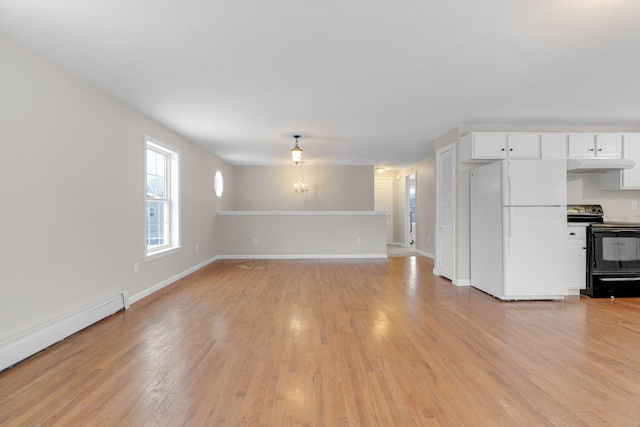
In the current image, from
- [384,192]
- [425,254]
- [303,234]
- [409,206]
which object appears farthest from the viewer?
[384,192]

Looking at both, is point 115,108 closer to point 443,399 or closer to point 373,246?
point 443,399

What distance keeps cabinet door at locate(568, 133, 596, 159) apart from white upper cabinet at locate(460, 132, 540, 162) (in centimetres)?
50

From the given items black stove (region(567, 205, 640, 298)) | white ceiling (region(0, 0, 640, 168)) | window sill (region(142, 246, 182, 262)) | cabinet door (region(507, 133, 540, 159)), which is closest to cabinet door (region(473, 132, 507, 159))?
cabinet door (region(507, 133, 540, 159))

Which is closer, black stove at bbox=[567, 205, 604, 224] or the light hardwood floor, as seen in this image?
the light hardwood floor

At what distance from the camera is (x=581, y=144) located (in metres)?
4.51

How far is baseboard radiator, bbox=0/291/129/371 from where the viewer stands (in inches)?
89.7

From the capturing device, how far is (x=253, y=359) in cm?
240

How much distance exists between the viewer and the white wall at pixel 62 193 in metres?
2.39

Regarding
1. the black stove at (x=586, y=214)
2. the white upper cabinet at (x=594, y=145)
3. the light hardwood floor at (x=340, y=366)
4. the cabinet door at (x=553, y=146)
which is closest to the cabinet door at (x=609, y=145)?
the white upper cabinet at (x=594, y=145)

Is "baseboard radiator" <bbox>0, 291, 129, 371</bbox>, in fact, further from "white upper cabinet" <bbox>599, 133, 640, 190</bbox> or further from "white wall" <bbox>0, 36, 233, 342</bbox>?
"white upper cabinet" <bbox>599, 133, 640, 190</bbox>

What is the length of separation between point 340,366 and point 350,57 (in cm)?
Answer: 239

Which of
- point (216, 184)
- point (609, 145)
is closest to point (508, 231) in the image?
point (609, 145)

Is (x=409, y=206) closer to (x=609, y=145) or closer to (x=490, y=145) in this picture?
(x=490, y=145)

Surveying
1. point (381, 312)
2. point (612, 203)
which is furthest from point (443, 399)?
point (612, 203)
